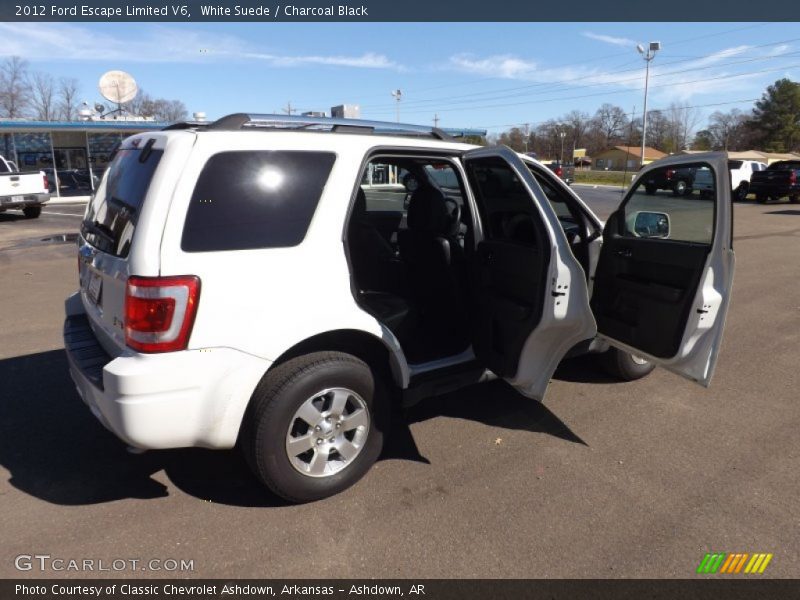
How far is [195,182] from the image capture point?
251cm

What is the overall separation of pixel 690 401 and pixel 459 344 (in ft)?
5.99

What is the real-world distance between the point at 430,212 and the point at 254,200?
1580mm

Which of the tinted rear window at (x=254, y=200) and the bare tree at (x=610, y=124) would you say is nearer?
the tinted rear window at (x=254, y=200)

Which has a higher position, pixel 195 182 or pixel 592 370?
pixel 195 182

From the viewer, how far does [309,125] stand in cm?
316

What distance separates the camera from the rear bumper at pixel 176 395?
2.41 meters

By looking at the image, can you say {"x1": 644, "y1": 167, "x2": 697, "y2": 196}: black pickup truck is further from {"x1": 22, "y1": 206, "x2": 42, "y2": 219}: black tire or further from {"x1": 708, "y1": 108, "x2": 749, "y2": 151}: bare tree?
{"x1": 708, "y1": 108, "x2": 749, "y2": 151}: bare tree

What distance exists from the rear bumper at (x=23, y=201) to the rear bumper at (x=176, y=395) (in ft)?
51.4

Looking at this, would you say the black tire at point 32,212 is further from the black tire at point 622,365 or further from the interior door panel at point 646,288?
the interior door panel at point 646,288

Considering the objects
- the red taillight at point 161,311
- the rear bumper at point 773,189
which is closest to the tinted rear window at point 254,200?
the red taillight at point 161,311

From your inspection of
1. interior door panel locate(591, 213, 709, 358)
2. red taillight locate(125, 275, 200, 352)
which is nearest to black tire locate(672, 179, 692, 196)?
interior door panel locate(591, 213, 709, 358)

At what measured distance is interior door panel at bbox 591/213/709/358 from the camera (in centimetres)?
319

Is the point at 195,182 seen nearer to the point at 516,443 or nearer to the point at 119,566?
the point at 119,566
